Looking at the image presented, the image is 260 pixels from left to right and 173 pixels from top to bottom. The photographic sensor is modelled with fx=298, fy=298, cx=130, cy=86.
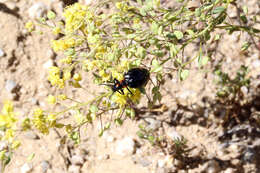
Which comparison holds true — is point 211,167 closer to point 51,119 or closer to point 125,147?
point 125,147

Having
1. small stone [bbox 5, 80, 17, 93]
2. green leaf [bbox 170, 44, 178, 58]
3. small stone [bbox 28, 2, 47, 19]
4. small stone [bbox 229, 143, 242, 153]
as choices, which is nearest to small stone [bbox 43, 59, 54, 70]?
small stone [bbox 5, 80, 17, 93]

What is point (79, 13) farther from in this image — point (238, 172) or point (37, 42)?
point (238, 172)

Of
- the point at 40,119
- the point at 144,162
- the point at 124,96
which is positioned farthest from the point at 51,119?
the point at 144,162

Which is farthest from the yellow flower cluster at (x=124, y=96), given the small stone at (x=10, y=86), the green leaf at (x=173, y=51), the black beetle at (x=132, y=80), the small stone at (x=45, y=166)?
the small stone at (x=10, y=86)

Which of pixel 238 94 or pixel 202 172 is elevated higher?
pixel 238 94

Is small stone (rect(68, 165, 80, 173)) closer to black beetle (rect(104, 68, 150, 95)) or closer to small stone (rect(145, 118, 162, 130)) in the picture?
small stone (rect(145, 118, 162, 130))

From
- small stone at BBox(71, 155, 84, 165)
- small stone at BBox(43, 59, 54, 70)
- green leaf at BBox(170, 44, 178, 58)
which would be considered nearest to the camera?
green leaf at BBox(170, 44, 178, 58)

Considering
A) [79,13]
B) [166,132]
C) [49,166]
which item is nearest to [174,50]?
[79,13]
